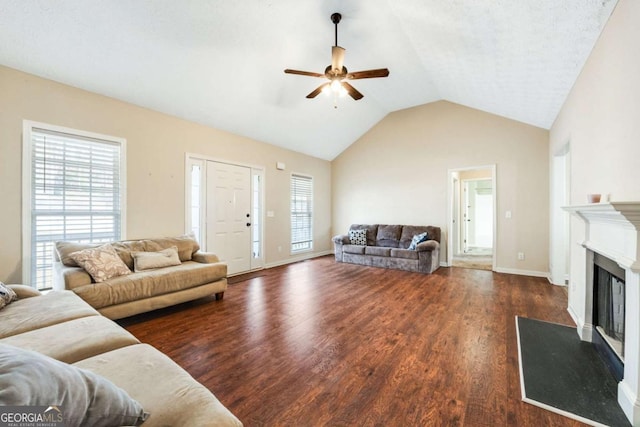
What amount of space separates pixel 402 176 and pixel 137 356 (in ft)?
19.0

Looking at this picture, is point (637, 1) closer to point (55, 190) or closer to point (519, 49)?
point (519, 49)

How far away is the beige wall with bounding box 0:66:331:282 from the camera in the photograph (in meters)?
2.73

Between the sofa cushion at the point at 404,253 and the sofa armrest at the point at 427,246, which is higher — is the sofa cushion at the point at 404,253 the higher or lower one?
the lower one

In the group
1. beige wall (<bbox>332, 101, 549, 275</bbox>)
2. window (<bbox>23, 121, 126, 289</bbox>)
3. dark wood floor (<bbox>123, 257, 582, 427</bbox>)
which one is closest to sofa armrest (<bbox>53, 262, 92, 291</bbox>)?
window (<bbox>23, 121, 126, 289</bbox>)

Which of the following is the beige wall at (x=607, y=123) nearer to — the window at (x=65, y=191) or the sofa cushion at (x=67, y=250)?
the sofa cushion at (x=67, y=250)

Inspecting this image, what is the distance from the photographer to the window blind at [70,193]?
293cm

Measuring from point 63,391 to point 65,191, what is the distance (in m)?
3.40

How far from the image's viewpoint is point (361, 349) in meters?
2.25

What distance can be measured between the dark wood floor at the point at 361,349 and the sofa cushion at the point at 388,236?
181 cm

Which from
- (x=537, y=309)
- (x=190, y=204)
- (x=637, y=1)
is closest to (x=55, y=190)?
(x=190, y=204)

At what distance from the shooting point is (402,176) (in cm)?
614

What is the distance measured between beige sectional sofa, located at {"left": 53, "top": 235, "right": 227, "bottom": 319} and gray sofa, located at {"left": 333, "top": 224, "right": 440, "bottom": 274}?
3.05 metres

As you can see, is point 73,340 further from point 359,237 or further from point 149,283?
point 359,237

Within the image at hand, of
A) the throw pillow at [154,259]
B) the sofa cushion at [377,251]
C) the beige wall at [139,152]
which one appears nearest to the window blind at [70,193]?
the beige wall at [139,152]
